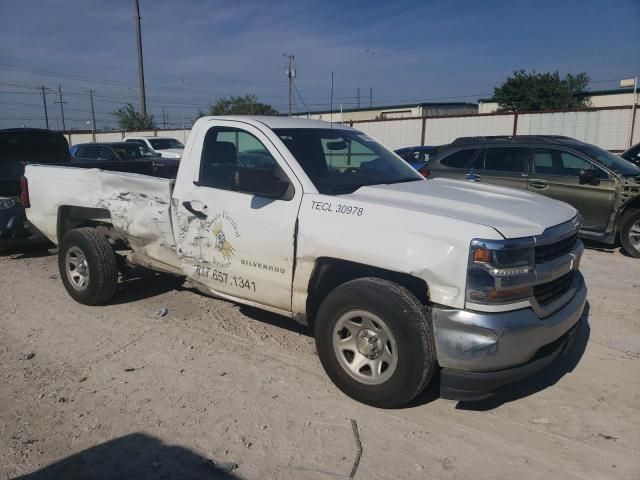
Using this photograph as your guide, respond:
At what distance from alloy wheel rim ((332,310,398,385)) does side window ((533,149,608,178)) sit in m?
6.21

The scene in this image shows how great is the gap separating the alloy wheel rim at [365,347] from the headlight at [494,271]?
2.06 feet

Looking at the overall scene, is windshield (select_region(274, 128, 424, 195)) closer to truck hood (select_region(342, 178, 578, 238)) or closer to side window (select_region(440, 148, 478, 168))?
truck hood (select_region(342, 178, 578, 238))

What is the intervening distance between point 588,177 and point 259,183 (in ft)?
20.1

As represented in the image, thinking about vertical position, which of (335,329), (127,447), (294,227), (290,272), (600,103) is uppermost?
(600,103)

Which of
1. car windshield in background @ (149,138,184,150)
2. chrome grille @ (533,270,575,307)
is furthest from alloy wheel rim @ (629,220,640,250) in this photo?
car windshield in background @ (149,138,184,150)

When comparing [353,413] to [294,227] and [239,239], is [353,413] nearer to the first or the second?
[294,227]

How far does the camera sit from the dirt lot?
2.93 m

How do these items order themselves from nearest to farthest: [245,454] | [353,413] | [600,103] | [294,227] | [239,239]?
[245,454] < [353,413] < [294,227] < [239,239] < [600,103]

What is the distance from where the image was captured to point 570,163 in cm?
828

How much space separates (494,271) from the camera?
9.78ft

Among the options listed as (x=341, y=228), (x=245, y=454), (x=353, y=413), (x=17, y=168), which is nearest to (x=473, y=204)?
(x=341, y=228)

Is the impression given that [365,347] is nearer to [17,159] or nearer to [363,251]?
[363,251]

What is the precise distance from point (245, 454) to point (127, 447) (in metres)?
0.72

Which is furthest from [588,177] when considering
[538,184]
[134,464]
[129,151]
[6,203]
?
[129,151]
